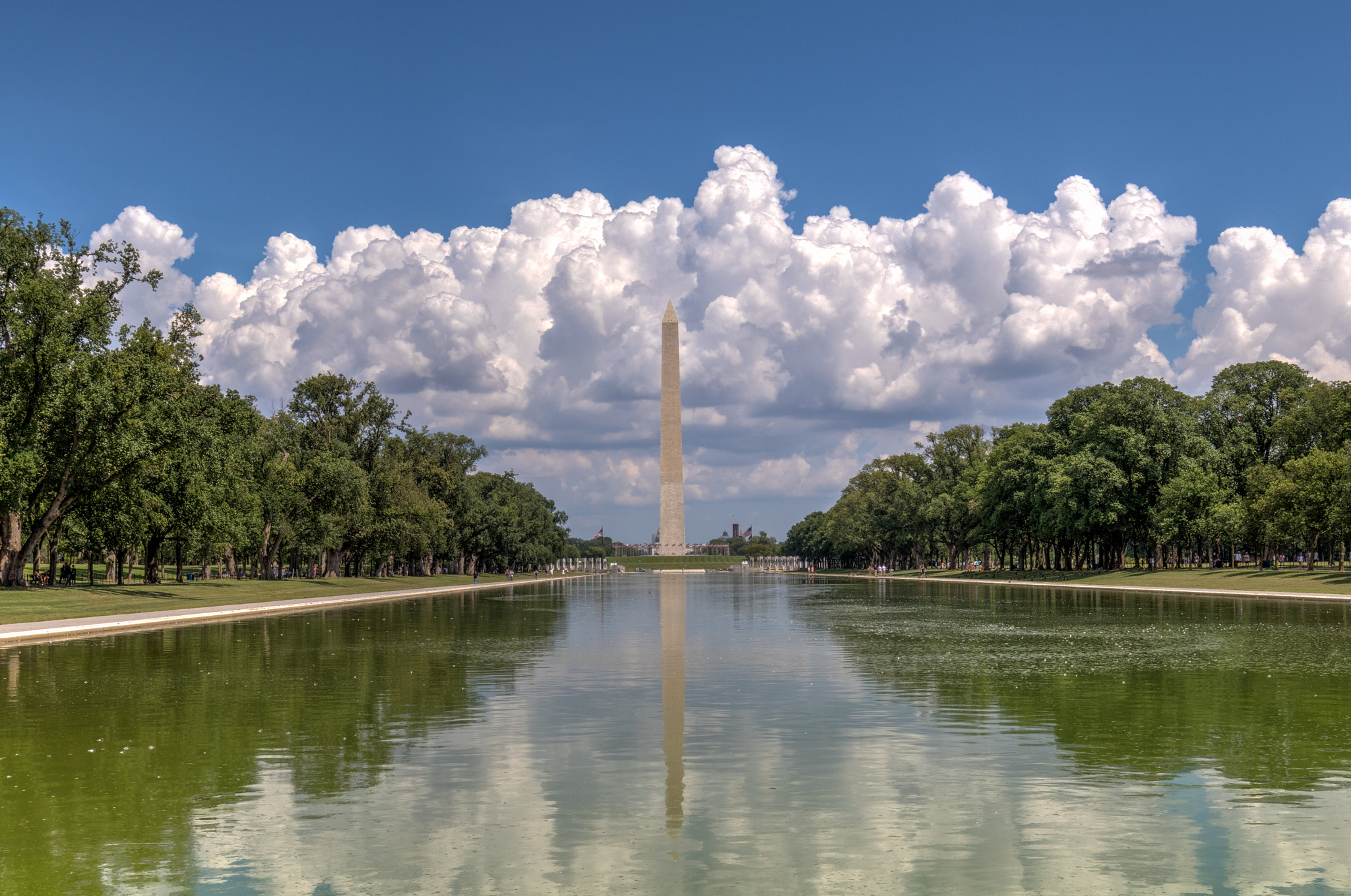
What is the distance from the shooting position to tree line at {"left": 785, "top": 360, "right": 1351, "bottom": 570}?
67.2 meters

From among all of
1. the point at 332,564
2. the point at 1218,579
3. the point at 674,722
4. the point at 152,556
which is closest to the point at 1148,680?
the point at 674,722

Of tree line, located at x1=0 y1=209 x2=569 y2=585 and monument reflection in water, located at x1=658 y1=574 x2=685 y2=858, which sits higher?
tree line, located at x1=0 y1=209 x2=569 y2=585

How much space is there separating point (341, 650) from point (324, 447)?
180ft

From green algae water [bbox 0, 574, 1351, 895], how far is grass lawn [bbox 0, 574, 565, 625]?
1396 cm

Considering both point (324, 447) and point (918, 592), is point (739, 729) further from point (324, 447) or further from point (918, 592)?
point (324, 447)

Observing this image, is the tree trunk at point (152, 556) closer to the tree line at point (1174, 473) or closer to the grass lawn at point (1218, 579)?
the grass lawn at point (1218, 579)

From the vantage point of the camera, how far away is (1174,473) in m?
74.0

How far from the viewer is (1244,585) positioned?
187 feet

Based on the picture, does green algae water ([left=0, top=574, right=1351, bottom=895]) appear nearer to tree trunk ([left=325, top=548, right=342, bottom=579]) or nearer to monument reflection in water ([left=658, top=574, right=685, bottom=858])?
monument reflection in water ([left=658, top=574, right=685, bottom=858])

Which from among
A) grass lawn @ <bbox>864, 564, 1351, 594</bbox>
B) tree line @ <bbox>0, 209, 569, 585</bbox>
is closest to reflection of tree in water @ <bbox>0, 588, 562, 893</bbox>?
tree line @ <bbox>0, 209, 569, 585</bbox>

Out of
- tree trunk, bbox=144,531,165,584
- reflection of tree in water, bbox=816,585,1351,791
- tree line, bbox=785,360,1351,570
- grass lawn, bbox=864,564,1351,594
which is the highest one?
tree line, bbox=785,360,1351,570

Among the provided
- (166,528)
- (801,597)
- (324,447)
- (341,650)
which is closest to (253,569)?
(324,447)

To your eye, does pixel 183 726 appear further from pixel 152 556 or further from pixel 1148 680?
pixel 152 556

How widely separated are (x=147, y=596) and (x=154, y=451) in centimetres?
705
